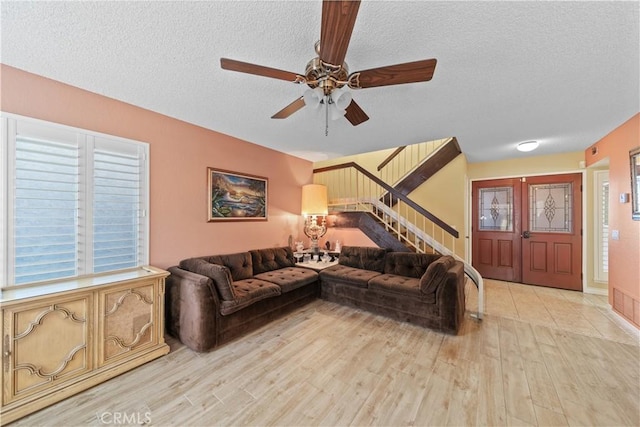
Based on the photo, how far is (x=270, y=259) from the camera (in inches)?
151

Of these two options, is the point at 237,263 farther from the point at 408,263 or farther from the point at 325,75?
the point at 325,75

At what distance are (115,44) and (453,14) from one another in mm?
2172

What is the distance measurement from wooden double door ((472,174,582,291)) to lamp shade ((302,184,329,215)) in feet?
10.8

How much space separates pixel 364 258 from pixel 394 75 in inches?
114

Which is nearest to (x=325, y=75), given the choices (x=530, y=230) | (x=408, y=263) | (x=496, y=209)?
(x=408, y=263)

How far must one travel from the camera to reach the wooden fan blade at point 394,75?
149 cm

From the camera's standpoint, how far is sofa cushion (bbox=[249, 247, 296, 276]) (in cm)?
363

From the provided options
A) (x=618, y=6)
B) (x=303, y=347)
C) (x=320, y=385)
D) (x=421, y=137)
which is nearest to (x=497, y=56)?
(x=618, y=6)

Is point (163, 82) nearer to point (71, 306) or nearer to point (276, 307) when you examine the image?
point (71, 306)

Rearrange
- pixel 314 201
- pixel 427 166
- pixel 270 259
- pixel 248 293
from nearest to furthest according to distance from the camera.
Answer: pixel 248 293, pixel 270 259, pixel 314 201, pixel 427 166

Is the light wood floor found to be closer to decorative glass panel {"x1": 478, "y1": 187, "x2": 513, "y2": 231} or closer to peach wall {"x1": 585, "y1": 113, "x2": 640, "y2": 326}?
peach wall {"x1": 585, "y1": 113, "x2": 640, "y2": 326}

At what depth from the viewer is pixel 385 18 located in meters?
1.43

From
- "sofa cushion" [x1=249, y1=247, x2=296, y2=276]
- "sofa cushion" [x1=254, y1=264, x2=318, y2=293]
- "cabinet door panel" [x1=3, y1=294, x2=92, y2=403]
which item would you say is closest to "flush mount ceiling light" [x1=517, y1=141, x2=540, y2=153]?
"sofa cushion" [x1=254, y1=264, x2=318, y2=293]

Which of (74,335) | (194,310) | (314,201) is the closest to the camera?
(74,335)
